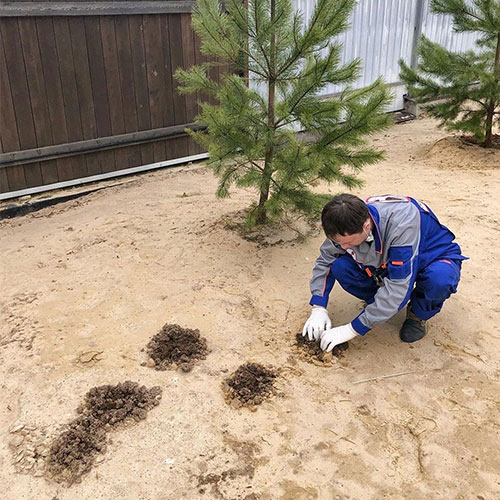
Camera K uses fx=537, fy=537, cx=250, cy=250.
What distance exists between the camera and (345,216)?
233 centimetres

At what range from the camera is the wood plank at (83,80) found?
4699mm

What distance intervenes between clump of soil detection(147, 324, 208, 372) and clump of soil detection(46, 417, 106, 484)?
49cm

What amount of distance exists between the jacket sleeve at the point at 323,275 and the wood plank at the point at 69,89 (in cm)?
308

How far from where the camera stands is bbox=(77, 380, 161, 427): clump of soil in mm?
2359

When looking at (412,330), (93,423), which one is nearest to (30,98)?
(93,423)

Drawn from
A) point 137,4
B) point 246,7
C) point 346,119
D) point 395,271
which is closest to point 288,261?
point 346,119

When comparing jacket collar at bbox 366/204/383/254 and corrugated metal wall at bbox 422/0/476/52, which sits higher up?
corrugated metal wall at bbox 422/0/476/52

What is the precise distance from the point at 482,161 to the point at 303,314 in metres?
3.76

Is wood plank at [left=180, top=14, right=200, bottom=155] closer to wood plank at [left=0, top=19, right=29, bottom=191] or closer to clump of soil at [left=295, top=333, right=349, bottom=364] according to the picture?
wood plank at [left=0, top=19, right=29, bottom=191]

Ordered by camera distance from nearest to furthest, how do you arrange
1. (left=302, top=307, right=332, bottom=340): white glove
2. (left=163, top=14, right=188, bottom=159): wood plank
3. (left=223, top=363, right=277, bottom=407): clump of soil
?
(left=223, top=363, right=277, bottom=407): clump of soil
(left=302, top=307, right=332, bottom=340): white glove
(left=163, top=14, right=188, bottom=159): wood plank

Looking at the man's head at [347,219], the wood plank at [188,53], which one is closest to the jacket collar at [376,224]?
the man's head at [347,219]

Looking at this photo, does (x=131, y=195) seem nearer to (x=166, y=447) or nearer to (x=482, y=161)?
(x=166, y=447)

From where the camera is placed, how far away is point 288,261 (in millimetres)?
3791

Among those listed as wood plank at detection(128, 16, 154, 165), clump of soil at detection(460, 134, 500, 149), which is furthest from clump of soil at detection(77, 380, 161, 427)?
clump of soil at detection(460, 134, 500, 149)
